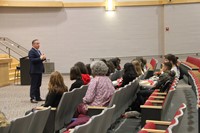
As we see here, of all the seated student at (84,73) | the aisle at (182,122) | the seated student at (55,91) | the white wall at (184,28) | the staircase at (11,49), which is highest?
the white wall at (184,28)

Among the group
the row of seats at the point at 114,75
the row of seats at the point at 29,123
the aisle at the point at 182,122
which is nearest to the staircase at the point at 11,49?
the row of seats at the point at 114,75

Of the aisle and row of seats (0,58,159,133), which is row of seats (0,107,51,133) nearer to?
row of seats (0,58,159,133)

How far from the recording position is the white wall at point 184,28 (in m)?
14.4

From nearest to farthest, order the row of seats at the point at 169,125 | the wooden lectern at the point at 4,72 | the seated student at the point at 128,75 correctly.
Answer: the row of seats at the point at 169,125 < the seated student at the point at 128,75 < the wooden lectern at the point at 4,72

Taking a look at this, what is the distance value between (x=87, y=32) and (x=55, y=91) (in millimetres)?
10988

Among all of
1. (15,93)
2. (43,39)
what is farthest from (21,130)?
(43,39)

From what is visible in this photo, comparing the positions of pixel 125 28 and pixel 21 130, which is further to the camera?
pixel 125 28

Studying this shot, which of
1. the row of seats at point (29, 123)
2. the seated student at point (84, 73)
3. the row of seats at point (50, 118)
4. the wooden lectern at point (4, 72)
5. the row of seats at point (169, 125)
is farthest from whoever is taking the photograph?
the wooden lectern at point (4, 72)

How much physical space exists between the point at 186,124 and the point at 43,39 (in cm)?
1103

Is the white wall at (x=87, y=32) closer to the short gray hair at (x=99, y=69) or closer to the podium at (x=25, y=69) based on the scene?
the podium at (x=25, y=69)

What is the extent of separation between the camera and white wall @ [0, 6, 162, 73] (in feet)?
49.3

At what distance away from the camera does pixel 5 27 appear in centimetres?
1485

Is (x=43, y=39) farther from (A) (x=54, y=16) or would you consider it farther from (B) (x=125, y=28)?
(B) (x=125, y=28)

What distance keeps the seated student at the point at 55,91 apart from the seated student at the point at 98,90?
404 millimetres
